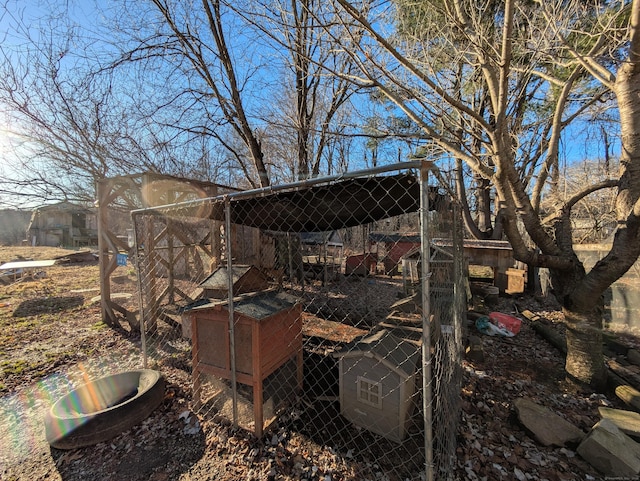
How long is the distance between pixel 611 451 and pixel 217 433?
139 inches

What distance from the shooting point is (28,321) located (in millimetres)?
5887

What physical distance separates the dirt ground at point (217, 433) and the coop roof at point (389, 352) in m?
0.85

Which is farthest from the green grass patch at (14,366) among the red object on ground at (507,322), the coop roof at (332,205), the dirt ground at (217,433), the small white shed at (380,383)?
the red object on ground at (507,322)

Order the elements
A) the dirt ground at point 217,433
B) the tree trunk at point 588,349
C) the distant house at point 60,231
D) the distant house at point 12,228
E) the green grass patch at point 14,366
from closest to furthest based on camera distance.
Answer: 1. the dirt ground at point 217,433
2. the tree trunk at point 588,349
3. the green grass patch at point 14,366
4. the distant house at point 60,231
5. the distant house at point 12,228

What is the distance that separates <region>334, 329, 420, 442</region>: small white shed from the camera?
91.0 inches

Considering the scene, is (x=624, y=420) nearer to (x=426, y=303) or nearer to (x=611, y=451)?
(x=611, y=451)

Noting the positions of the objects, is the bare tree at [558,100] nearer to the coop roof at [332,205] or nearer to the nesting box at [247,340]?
the coop roof at [332,205]

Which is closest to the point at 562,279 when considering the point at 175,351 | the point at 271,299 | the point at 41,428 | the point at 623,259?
the point at 623,259

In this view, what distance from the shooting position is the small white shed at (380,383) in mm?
2311

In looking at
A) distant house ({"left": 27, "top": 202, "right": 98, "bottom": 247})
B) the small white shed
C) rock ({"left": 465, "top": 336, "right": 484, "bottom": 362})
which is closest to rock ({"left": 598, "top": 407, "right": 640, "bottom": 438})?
rock ({"left": 465, "top": 336, "right": 484, "bottom": 362})

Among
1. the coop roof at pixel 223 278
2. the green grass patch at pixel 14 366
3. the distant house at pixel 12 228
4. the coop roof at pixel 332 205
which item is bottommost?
the green grass patch at pixel 14 366

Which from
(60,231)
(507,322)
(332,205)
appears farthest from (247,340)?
(60,231)

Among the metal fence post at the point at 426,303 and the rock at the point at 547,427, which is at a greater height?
the metal fence post at the point at 426,303

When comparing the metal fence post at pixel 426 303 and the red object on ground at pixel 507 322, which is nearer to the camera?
the metal fence post at pixel 426 303
